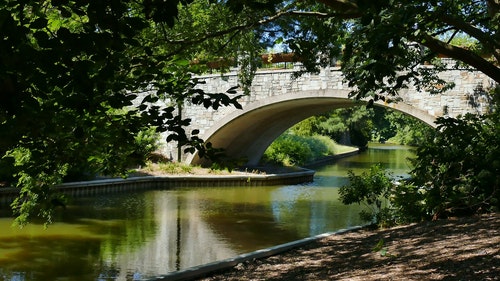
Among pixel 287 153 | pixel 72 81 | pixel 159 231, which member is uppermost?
pixel 287 153

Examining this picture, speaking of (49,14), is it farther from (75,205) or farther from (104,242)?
(75,205)

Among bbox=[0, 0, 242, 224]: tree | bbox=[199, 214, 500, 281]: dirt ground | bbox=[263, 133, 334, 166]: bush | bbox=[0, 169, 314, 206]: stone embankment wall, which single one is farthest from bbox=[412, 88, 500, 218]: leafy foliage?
bbox=[263, 133, 334, 166]: bush

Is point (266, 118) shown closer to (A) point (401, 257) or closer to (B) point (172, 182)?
(B) point (172, 182)

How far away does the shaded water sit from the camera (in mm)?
7754

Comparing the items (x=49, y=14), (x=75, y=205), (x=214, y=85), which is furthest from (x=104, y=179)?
(x=49, y=14)

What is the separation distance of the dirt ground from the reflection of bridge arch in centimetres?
955

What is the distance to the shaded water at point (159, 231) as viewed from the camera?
25.4 feet

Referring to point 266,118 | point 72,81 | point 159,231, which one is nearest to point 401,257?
point 72,81

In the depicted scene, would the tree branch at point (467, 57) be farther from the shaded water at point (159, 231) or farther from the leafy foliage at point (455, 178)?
the shaded water at point (159, 231)

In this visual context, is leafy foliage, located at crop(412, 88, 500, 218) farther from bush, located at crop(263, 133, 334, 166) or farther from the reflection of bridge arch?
bush, located at crop(263, 133, 334, 166)

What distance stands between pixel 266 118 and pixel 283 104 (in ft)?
6.88

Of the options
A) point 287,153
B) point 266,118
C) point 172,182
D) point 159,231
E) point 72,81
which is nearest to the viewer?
point 72,81

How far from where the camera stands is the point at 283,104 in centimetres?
1745

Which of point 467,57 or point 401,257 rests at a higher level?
point 467,57
